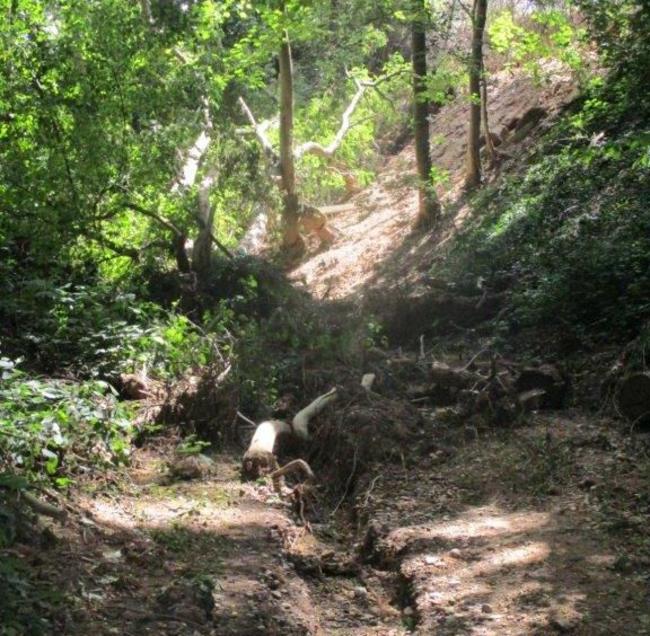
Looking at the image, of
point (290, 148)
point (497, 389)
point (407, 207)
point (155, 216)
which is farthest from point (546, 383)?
point (407, 207)

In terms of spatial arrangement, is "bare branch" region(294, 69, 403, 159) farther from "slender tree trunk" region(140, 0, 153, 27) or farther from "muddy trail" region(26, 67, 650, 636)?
"muddy trail" region(26, 67, 650, 636)

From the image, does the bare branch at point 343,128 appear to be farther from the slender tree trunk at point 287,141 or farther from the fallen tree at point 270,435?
the fallen tree at point 270,435

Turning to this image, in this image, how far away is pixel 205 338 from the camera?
956 centimetres

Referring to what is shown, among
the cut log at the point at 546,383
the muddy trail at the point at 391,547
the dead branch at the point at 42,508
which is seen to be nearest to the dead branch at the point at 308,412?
the muddy trail at the point at 391,547

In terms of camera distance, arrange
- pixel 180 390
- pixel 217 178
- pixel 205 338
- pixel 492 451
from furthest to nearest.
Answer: pixel 217 178 < pixel 205 338 < pixel 180 390 < pixel 492 451

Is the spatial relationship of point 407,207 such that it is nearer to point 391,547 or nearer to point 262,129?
point 262,129

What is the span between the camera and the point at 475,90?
53.7ft

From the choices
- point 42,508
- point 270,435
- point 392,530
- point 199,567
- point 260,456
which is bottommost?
point 199,567

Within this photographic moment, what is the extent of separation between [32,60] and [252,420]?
5.39m

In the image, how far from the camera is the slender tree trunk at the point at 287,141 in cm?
1581

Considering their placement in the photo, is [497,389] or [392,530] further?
[497,389]

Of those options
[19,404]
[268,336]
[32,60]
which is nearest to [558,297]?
[268,336]

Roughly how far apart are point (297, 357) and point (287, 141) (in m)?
7.34

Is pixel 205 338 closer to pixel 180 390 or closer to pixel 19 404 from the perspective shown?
pixel 180 390
